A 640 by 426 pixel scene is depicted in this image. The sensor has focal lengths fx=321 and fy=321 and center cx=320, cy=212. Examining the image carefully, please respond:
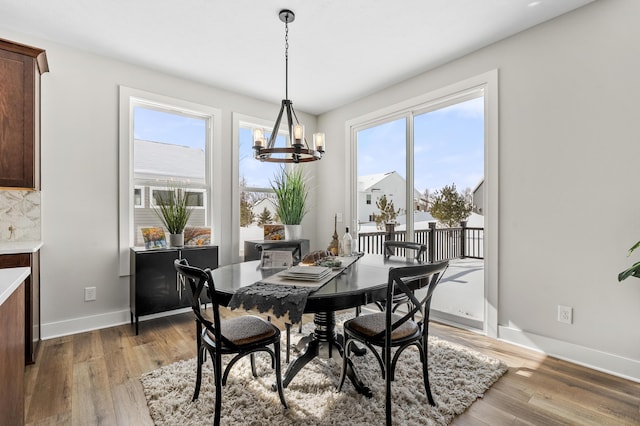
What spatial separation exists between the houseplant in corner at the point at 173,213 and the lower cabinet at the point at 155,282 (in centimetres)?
15

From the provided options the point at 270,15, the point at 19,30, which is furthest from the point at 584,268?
the point at 19,30

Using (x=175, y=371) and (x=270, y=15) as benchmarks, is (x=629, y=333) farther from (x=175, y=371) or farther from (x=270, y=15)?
(x=270, y=15)

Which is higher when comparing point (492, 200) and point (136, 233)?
point (492, 200)

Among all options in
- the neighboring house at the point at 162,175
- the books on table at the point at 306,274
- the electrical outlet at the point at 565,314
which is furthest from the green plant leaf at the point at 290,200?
the electrical outlet at the point at 565,314

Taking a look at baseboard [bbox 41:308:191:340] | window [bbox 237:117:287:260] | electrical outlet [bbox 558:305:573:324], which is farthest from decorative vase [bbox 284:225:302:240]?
electrical outlet [bbox 558:305:573:324]

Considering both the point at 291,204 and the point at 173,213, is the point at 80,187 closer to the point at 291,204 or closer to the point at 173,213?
the point at 173,213

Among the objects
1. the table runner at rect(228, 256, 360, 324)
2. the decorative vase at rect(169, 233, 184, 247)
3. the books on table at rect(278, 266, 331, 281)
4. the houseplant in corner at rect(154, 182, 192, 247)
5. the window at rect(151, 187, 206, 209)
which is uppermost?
the window at rect(151, 187, 206, 209)

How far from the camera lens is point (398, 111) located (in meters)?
3.74

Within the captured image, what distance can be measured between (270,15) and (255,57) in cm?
71

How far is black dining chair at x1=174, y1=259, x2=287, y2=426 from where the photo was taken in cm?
162

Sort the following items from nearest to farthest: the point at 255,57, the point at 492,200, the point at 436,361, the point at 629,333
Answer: the point at 629,333 → the point at 436,361 → the point at 492,200 → the point at 255,57

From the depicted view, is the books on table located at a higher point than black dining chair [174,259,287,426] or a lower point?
higher

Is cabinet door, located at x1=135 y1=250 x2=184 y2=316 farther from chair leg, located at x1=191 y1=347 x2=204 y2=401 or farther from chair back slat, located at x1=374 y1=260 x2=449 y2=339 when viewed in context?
chair back slat, located at x1=374 y1=260 x2=449 y2=339

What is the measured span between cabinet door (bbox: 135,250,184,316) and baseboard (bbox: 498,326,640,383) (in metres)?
3.08
